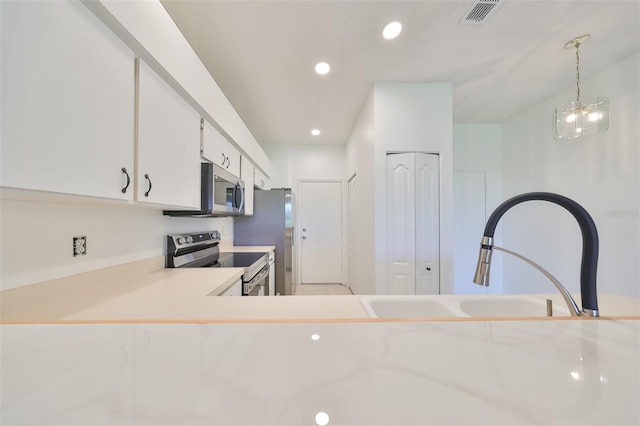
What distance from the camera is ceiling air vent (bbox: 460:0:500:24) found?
1.50 metres

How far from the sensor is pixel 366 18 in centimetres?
162

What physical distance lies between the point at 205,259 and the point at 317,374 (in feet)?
6.34

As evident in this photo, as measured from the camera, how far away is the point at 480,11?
1568 millimetres

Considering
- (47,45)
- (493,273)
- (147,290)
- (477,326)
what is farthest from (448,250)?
(47,45)

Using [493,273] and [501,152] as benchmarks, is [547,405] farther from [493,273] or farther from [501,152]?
[501,152]

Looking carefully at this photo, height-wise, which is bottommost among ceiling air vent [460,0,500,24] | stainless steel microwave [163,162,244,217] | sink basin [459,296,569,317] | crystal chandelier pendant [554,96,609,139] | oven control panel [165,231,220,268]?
sink basin [459,296,569,317]

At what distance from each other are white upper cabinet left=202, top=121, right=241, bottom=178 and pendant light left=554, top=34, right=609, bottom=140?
2.87 metres

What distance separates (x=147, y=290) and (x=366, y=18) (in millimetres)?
2100

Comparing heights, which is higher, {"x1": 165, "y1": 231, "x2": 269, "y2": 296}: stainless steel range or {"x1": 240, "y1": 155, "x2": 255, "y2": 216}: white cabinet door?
{"x1": 240, "y1": 155, "x2": 255, "y2": 216}: white cabinet door

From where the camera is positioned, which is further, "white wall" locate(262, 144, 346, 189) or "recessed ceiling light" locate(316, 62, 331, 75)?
"white wall" locate(262, 144, 346, 189)

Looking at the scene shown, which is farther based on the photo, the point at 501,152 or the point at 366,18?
the point at 501,152

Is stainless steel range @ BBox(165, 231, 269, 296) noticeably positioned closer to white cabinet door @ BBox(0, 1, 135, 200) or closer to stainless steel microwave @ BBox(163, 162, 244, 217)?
stainless steel microwave @ BBox(163, 162, 244, 217)

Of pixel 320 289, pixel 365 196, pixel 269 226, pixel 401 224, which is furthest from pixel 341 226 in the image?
pixel 401 224

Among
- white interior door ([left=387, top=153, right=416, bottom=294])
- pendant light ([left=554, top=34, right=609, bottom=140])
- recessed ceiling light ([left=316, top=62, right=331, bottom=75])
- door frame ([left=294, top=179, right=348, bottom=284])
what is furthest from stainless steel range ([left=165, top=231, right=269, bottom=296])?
pendant light ([left=554, top=34, right=609, bottom=140])
